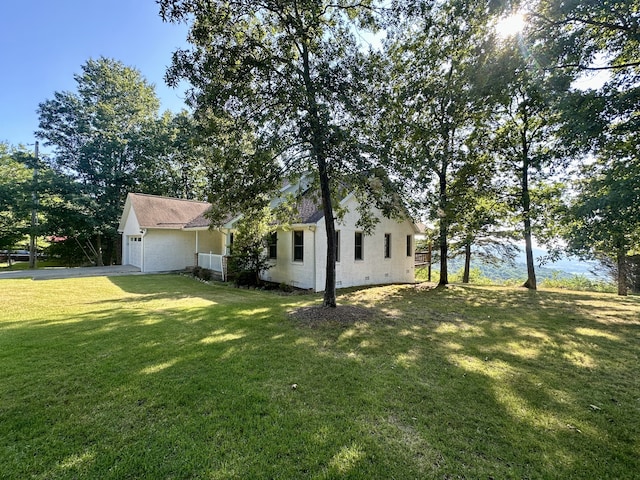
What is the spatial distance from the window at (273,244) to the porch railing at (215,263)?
2.51 meters

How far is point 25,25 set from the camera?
1199 centimetres

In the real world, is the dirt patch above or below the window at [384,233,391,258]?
below

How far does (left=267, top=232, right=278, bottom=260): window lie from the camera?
13103 mm

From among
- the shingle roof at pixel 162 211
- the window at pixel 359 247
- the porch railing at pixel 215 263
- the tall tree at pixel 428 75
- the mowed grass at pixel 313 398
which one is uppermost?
the tall tree at pixel 428 75

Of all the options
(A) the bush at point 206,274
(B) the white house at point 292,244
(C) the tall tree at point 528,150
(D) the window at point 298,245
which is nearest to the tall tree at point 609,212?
(C) the tall tree at point 528,150

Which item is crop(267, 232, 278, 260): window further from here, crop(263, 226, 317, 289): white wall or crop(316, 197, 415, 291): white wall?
crop(316, 197, 415, 291): white wall

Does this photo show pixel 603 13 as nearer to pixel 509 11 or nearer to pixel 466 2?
pixel 509 11

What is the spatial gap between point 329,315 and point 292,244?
603 centimetres

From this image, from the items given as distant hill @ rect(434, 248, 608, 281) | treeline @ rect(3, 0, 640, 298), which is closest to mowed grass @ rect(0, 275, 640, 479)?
treeline @ rect(3, 0, 640, 298)

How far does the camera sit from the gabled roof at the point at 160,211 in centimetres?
1866

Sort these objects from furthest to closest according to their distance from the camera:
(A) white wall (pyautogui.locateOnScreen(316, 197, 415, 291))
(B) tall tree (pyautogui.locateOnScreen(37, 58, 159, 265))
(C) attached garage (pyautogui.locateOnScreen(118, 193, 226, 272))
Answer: (B) tall tree (pyautogui.locateOnScreen(37, 58, 159, 265))
(C) attached garage (pyautogui.locateOnScreen(118, 193, 226, 272))
(A) white wall (pyautogui.locateOnScreen(316, 197, 415, 291))

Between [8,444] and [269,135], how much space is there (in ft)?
20.7

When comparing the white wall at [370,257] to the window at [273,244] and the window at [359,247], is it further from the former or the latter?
the window at [273,244]

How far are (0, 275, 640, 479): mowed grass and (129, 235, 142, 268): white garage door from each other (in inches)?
502
